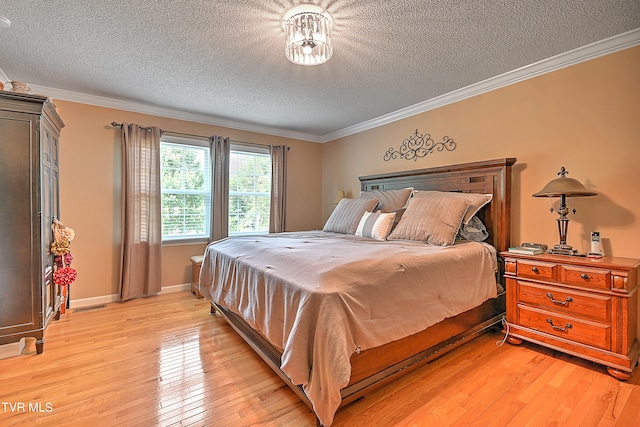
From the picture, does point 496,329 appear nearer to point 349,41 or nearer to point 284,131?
point 349,41

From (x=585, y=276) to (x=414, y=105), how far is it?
243 centimetres

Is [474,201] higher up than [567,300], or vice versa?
[474,201]

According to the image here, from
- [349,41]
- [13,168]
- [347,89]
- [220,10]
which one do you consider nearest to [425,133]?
[347,89]

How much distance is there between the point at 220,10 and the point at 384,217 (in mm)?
2156

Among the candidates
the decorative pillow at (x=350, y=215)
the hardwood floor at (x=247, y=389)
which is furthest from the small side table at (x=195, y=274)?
the decorative pillow at (x=350, y=215)

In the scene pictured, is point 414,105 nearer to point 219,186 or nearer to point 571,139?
point 571,139

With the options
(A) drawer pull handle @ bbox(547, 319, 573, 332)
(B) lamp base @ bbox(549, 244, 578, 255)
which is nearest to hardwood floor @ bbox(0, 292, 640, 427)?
(A) drawer pull handle @ bbox(547, 319, 573, 332)

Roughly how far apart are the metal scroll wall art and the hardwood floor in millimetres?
2029

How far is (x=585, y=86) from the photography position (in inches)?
90.7

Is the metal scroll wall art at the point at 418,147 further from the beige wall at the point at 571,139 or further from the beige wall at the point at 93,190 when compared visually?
the beige wall at the point at 93,190

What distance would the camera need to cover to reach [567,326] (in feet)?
6.76

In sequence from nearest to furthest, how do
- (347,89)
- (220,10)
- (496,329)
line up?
(220,10), (496,329), (347,89)

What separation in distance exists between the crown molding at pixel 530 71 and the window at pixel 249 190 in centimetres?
198

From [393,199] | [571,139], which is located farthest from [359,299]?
[571,139]
